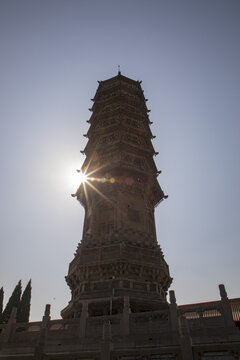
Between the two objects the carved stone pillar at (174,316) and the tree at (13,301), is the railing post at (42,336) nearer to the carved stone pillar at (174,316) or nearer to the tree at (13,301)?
the carved stone pillar at (174,316)

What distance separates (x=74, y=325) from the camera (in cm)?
1519

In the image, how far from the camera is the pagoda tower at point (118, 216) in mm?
20422

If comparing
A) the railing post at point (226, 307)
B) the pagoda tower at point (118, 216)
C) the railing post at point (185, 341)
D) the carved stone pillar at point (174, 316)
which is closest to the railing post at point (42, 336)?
the pagoda tower at point (118, 216)

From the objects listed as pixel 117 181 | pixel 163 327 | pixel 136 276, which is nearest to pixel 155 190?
pixel 117 181

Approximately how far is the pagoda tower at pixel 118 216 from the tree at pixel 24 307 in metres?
23.2

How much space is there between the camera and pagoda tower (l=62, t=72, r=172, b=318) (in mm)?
20422

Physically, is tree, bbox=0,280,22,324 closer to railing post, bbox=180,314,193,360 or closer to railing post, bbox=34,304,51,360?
railing post, bbox=34,304,51,360

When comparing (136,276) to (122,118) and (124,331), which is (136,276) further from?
(122,118)

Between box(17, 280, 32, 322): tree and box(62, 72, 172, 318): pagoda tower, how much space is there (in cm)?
2322

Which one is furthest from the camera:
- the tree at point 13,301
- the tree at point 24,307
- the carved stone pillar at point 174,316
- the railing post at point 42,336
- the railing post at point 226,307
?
the tree at point 24,307

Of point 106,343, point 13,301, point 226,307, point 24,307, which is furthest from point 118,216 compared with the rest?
point 24,307

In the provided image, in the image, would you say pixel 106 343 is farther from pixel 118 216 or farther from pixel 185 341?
pixel 118 216

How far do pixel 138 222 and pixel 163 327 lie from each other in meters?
12.0

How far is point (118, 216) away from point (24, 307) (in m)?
28.6
